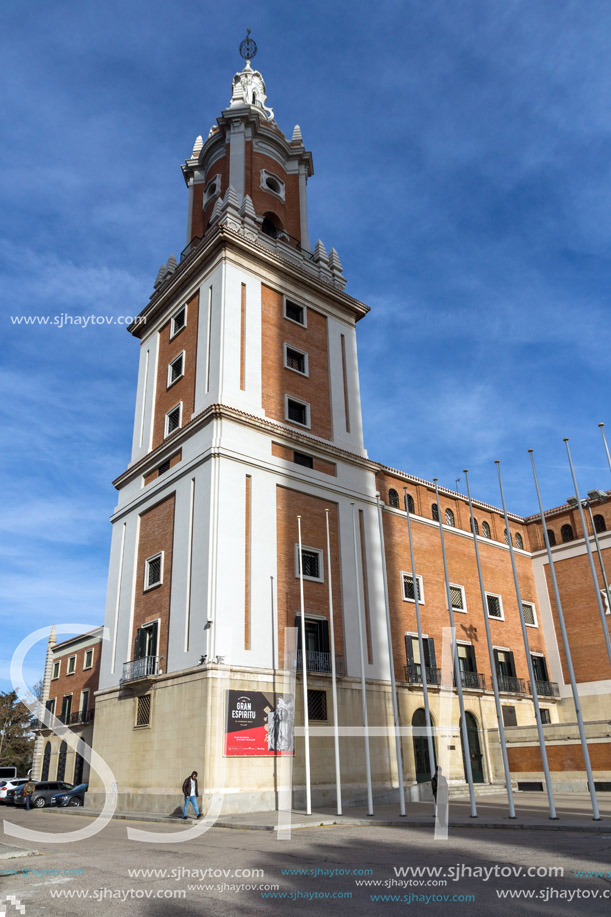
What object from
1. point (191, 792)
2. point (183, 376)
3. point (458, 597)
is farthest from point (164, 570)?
point (458, 597)

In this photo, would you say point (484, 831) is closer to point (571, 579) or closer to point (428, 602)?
point (428, 602)

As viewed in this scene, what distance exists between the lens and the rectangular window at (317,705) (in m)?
24.1

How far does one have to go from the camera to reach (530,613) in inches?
1518

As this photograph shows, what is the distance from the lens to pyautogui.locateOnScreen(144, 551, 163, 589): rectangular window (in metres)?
27.1

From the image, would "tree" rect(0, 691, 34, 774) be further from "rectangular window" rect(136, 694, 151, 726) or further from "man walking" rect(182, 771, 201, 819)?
"man walking" rect(182, 771, 201, 819)

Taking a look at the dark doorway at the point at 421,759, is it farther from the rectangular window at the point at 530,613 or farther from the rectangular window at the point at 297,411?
the rectangular window at the point at 297,411

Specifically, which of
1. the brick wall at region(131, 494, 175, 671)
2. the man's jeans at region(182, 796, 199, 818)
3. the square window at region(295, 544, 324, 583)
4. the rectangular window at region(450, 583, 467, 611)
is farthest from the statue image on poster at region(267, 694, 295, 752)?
the rectangular window at region(450, 583, 467, 611)

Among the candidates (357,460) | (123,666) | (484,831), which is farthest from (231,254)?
(484,831)

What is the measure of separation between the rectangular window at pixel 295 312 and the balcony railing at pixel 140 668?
53.2 ft

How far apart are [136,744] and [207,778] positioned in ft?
16.8

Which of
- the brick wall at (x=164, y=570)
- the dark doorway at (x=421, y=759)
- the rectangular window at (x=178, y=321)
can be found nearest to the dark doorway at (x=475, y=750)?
the dark doorway at (x=421, y=759)

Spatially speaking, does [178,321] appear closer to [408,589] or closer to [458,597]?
[408,589]

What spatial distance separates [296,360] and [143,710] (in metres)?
16.0

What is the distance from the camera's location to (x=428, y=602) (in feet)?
108
